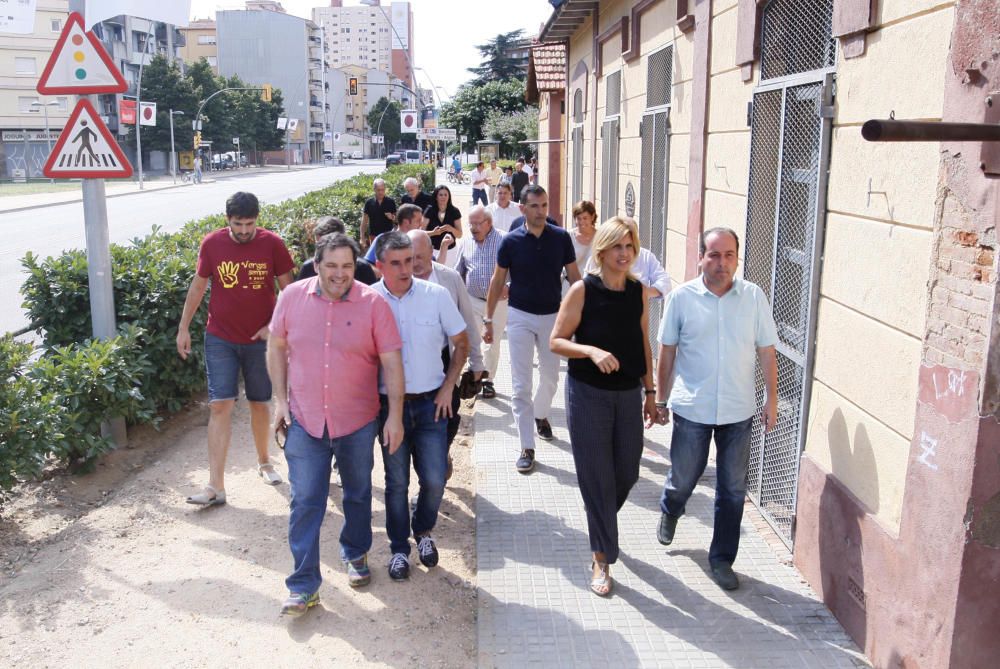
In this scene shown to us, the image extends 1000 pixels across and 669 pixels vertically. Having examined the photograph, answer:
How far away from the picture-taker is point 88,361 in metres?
5.73

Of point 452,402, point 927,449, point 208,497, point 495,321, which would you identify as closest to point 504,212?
point 495,321

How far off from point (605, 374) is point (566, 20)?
437 inches

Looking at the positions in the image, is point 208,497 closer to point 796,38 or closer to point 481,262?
point 481,262

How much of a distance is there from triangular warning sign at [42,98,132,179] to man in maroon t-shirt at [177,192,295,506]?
3.47ft

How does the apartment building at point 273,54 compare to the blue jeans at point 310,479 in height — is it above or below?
above

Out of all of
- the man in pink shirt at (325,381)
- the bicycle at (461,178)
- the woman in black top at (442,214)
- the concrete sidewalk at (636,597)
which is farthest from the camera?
the bicycle at (461,178)

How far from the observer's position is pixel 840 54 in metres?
4.20

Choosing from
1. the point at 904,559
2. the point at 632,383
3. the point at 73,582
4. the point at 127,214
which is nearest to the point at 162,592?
the point at 73,582

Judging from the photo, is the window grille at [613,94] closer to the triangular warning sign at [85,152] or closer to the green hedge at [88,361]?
the green hedge at [88,361]

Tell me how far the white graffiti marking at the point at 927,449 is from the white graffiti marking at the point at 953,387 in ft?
0.51

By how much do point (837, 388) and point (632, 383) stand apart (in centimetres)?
94

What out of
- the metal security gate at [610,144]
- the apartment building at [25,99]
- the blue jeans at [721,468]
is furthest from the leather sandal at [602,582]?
the apartment building at [25,99]

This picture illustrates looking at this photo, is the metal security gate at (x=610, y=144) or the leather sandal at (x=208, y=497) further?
the metal security gate at (x=610, y=144)

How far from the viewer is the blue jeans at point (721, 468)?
14.4 ft
